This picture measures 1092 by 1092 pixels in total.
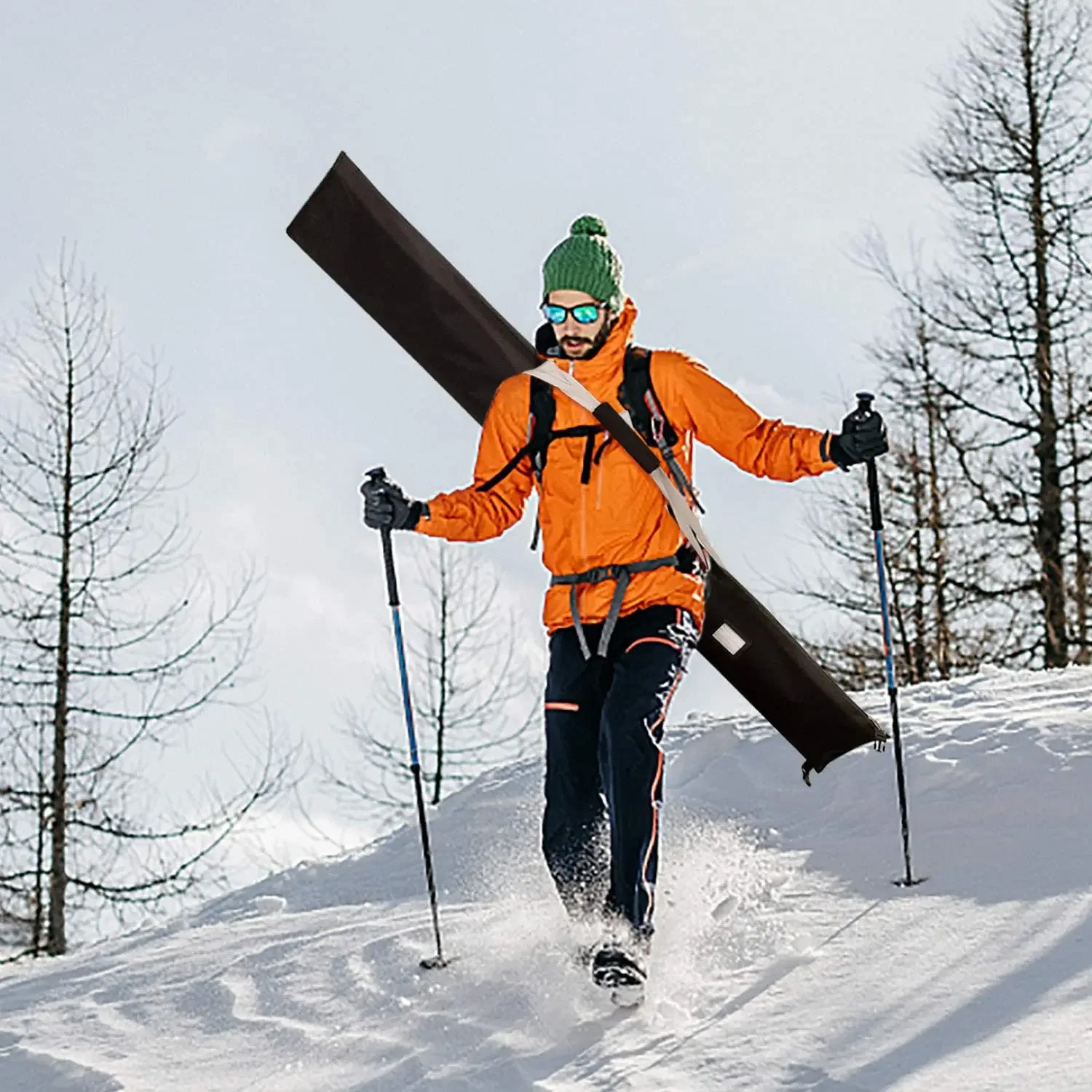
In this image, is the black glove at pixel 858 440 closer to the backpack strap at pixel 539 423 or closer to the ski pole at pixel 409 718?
the backpack strap at pixel 539 423

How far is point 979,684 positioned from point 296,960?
3.98 m

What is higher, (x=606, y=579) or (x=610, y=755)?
(x=606, y=579)

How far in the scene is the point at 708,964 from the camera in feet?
13.6

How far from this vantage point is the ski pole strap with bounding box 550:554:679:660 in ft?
14.1

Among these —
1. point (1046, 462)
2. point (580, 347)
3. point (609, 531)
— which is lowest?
point (609, 531)

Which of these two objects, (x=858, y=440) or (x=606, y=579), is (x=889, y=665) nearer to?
(x=858, y=440)

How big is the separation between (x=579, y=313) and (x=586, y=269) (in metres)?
0.14

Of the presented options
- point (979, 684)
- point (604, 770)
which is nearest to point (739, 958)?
point (604, 770)

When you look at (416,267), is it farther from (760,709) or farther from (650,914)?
(650,914)

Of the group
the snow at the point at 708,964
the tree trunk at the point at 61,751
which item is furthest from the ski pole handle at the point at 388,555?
the tree trunk at the point at 61,751

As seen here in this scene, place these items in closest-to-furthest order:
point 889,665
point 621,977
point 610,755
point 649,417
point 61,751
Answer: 1. point 621,977
2. point 610,755
3. point 649,417
4. point 889,665
5. point 61,751

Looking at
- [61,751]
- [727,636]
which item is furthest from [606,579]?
[61,751]

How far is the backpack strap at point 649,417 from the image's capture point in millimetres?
4441

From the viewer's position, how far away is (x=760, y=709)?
20.1 feet
